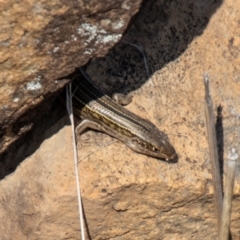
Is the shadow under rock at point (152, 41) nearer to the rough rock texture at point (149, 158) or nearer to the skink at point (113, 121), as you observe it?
the rough rock texture at point (149, 158)

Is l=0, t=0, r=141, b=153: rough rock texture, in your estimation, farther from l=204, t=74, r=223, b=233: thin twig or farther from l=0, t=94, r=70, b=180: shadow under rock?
l=204, t=74, r=223, b=233: thin twig

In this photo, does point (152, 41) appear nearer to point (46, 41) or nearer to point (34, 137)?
point (34, 137)

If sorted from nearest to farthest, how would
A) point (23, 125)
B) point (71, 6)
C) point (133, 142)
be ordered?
point (71, 6)
point (23, 125)
point (133, 142)

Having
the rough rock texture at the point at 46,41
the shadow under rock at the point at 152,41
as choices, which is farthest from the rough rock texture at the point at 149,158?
the rough rock texture at the point at 46,41

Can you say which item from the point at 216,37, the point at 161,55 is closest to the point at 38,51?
the point at 161,55

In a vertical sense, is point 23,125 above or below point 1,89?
below

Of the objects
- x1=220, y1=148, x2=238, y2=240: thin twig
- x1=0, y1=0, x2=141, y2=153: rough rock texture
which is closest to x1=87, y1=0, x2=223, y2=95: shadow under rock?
x1=0, y1=0, x2=141, y2=153: rough rock texture

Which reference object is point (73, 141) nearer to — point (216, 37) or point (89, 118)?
point (89, 118)
